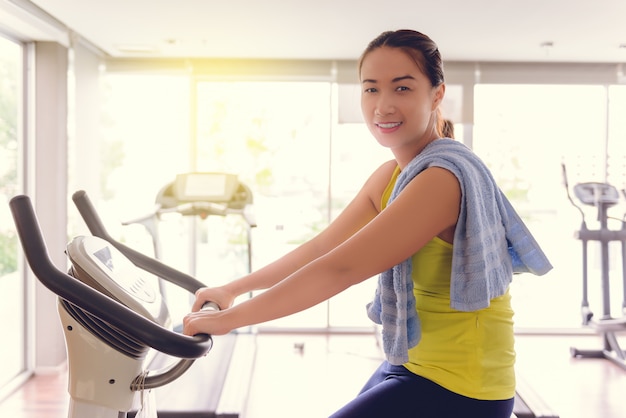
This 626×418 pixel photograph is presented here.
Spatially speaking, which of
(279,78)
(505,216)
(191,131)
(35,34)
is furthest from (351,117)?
(505,216)

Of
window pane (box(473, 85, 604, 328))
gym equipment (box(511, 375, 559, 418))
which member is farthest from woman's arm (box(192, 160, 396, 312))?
window pane (box(473, 85, 604, 328))

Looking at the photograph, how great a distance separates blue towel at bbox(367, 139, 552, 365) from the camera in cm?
99

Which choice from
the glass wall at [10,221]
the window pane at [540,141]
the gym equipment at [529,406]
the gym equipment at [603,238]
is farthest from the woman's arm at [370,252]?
the window pane at [540,141]

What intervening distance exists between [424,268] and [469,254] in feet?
0.36

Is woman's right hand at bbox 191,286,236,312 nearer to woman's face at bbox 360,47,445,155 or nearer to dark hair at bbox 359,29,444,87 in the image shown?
woman's face at bbox 360,47,445,155

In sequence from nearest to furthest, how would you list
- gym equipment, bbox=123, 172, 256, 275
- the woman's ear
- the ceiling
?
the woman's ear < the ceiling < gym equipment, bbox=123, 172, 256, 275

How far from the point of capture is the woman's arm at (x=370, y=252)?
961 millimetres

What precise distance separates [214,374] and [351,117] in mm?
2570

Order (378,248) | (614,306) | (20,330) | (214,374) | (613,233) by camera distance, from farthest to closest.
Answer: (614,306), (613,233), (20,330), (214,374), (378,248)

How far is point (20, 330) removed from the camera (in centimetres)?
396

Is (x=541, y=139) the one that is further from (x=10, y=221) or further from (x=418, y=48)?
(x=418, y=48)

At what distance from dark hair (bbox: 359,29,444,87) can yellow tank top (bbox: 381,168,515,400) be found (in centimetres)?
33

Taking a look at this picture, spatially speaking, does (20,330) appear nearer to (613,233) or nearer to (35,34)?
(35,34)

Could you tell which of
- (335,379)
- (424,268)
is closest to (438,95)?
(424,268)
